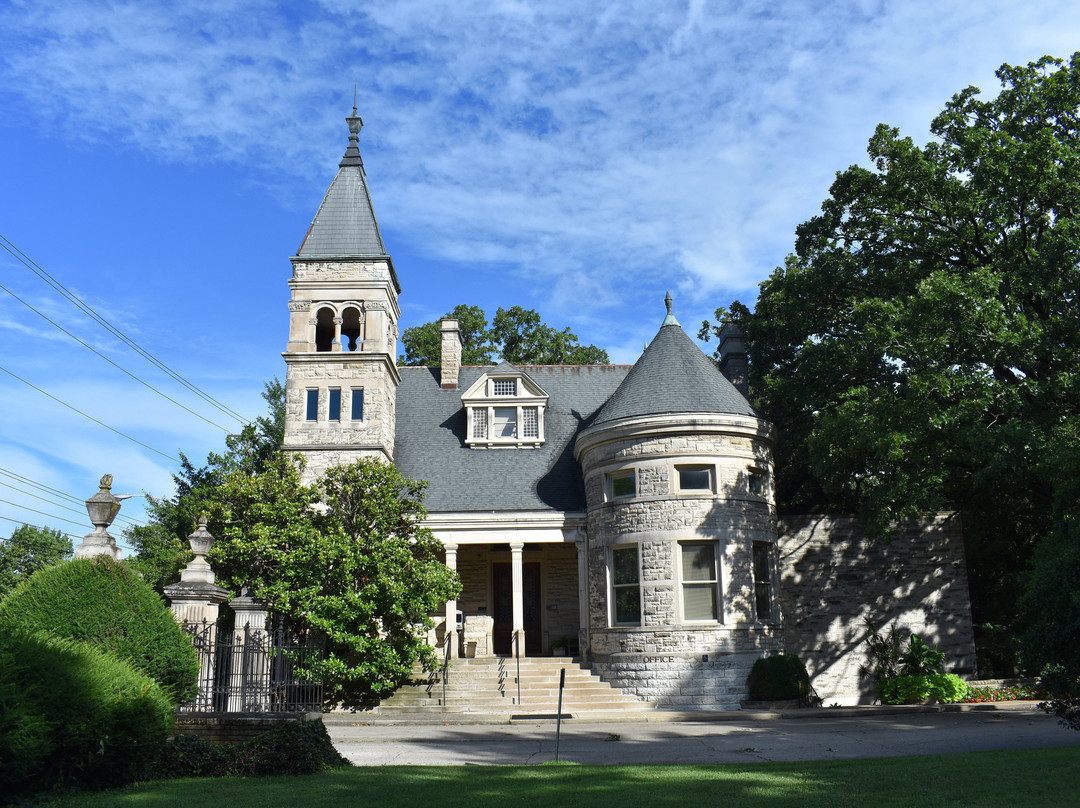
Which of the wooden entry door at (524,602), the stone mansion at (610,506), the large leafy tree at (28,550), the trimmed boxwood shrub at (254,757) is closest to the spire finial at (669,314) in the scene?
the stone mansion at (610,506)

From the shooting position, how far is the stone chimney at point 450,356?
29109 mm

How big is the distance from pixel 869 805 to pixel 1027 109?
19255mm

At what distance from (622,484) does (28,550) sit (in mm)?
75051

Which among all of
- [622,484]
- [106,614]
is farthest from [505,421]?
[106,614]

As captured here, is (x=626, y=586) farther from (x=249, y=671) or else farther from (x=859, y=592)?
(x=249, y=671)

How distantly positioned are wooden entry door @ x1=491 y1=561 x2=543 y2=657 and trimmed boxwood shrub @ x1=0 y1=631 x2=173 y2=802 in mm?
16307

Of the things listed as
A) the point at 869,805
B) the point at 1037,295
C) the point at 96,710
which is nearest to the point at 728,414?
the point at 1037,295

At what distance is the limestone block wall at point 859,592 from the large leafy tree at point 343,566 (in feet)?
33.6

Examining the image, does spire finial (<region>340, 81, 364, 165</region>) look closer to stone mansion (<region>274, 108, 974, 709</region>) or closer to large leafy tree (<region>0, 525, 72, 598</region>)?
stone mansion (<region>274, 108, 974, 709</region>)

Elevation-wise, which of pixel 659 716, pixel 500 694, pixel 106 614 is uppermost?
pixel 106 614

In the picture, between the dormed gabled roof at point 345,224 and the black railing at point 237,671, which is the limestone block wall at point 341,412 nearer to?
the dormed gabled roof at point 345,224

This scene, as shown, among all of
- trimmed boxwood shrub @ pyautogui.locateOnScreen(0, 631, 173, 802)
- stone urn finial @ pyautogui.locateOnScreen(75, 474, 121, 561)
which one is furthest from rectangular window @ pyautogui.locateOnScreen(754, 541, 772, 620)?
trimmed boxwood shrub @ pyautogui.locateOnScreen(0, 631, 173, 802)

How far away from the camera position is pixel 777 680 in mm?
19812

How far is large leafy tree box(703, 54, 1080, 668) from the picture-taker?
1809cm
